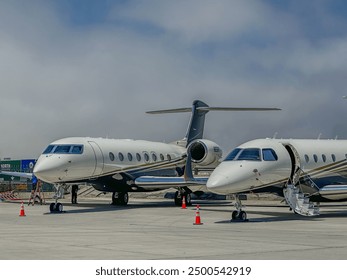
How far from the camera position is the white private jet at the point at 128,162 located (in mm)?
31625

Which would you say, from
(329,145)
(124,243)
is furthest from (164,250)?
(329,145)

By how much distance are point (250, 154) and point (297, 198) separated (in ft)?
8.01

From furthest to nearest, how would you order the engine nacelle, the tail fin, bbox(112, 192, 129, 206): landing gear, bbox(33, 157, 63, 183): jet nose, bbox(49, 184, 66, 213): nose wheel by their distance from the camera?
the tail fin
the engine nacelle
bbox(112, 192, 129, 206): landing gear
bbox(33, 157, 63, 183): jet nose
bbox(49, 184, 66, 213): nose wheel

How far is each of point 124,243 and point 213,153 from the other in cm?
2258

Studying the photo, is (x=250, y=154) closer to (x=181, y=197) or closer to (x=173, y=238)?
(x=173, y=238)

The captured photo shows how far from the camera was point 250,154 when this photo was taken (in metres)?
25.5

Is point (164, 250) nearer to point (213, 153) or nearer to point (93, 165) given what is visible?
point (93, 165)

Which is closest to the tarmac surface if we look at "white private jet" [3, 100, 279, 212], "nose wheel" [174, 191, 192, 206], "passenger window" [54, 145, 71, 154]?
"white private jet" [3, 100, 279, 212]

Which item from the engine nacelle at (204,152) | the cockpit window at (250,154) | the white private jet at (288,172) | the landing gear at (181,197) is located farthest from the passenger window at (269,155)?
the landing gear at (181,197)

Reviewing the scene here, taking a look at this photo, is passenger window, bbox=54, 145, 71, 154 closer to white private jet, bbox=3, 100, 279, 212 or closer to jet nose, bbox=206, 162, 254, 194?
white private jet, bbox=3, 100, 279, 212

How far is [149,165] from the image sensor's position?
123 ft

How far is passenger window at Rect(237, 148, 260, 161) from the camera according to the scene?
997 inches

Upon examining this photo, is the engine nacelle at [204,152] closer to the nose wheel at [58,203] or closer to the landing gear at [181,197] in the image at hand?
the landing gear at [181,197]

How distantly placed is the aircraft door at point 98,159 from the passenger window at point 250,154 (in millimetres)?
10278
